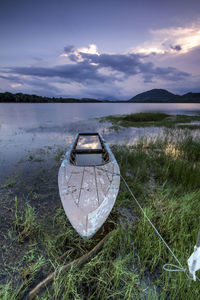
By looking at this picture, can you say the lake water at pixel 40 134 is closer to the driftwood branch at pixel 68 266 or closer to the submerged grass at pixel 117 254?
the submerged grass at pixel 117 254

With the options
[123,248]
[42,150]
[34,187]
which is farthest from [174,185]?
[42,150]

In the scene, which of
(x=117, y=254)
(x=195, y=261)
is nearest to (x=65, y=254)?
(x=117, y=254)

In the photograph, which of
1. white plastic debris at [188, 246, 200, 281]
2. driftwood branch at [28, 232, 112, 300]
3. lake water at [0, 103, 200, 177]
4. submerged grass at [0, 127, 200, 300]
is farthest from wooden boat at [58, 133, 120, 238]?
lake water at [0, 103, 200, 177]

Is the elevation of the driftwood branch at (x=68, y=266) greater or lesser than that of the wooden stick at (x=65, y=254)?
greater

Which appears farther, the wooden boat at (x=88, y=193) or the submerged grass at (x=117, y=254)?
the wooden boat at (x=88, y=193)

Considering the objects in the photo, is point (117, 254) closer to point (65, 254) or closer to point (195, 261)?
point (65, 254)

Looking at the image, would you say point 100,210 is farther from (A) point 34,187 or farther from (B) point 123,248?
(A) point 34,187

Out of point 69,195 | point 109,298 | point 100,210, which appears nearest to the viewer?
point 109,298

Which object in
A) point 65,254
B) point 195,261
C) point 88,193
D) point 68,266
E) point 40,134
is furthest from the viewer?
point 40,134

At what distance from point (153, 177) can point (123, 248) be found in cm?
352

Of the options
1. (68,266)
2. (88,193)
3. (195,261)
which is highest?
(195,261)

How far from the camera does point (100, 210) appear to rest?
2.86 m

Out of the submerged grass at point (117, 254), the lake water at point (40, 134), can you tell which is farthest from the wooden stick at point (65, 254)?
the lake water at point (40, 134)

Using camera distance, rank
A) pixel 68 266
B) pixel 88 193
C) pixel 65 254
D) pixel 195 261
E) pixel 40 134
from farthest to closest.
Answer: pixel 40 134 → pixel 88 193 → pixel 65 254 → pixel 68 266 → pixel 195 261
